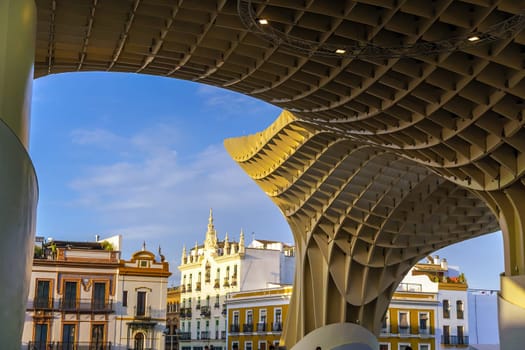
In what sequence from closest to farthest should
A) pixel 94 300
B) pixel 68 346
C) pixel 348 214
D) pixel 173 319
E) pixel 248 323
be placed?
pixel 348 214 → pixel 68 346 → pixel 94 300 → pixel 248 323 → pixel 173 319

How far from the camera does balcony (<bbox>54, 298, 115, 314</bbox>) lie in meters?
61.1

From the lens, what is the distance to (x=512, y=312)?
2675cm

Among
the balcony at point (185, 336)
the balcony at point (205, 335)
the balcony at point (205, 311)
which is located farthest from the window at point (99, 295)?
the balcony at point (185, 336)

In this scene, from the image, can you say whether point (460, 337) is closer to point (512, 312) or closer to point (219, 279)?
point (219, 279)

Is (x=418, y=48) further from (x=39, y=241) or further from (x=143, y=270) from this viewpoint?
(x=39, y=241)

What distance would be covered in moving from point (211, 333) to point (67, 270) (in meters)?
29.4

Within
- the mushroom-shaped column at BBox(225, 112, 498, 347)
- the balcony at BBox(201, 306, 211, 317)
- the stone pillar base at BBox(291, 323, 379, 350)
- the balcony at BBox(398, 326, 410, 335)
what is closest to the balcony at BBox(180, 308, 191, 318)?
the balcony at BBox(201, 306, 211, 317)

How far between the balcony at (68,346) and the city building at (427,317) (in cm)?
2565

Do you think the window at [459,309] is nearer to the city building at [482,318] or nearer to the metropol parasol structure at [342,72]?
the city building at [482,318]

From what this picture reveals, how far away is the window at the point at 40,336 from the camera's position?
193 feet

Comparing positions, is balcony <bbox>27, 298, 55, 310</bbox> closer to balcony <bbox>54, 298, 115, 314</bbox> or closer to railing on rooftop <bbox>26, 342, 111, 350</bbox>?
balcony <bbox>54, 298, 115, 314</bbox>

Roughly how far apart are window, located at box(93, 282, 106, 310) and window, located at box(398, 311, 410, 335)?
28344 mm

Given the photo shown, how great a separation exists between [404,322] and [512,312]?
4708 centimetres

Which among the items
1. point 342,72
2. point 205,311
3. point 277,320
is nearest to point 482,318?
point 277,320
